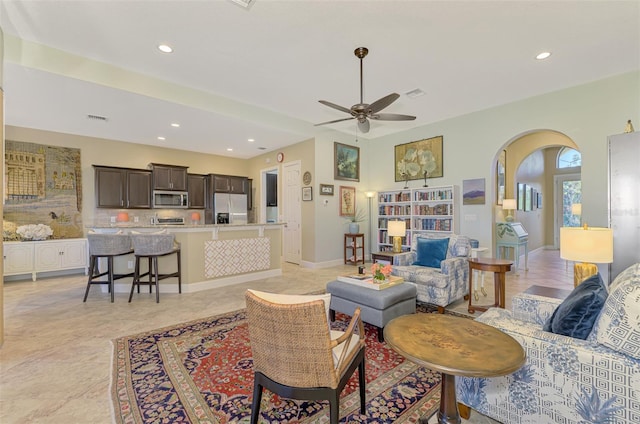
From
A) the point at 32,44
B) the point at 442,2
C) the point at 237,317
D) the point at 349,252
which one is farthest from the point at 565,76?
the point at 32,44

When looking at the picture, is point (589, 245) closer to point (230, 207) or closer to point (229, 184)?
point (230, 207)

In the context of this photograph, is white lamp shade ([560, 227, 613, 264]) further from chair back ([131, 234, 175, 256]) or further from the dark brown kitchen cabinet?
the dark brown kitchen cabinet

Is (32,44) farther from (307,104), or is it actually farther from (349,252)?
(349,252)

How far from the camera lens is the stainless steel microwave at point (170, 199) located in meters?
6.62

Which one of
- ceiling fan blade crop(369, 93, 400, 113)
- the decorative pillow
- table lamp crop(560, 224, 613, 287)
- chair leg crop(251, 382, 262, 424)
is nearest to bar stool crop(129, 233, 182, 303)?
chair leg crop(251, 382, 262, 424)

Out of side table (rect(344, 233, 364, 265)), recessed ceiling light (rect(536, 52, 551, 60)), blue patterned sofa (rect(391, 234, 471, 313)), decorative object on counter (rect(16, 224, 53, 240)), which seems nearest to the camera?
blue patterned sofa (rect(391, 234, 471, 313))

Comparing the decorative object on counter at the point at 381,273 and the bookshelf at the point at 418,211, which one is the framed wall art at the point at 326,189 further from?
the decorative object on counter at the point at 381,273

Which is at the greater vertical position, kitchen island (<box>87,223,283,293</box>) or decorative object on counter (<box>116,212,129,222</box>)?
decorative object on counter (<box>116,212,129,222</box>)

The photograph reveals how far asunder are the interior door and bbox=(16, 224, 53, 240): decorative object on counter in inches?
184

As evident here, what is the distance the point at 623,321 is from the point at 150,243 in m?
4.59

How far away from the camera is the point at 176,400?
5.98 ft

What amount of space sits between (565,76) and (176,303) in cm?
644

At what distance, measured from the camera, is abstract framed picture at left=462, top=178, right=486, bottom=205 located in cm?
526

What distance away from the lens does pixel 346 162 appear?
22.5 ft
